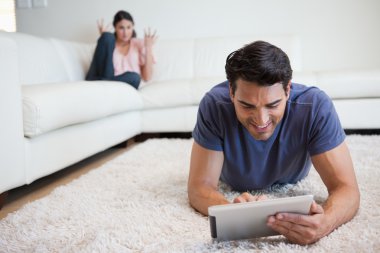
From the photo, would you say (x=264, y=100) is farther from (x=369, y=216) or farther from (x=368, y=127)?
(x=368, y=127)

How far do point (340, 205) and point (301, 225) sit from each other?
0.64ft

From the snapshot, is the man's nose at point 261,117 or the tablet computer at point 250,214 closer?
the tablet computer at point 250,214

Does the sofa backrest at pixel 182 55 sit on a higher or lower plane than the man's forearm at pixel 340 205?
higher

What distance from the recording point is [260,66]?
936mm

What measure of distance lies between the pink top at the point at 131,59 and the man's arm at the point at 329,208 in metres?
2.31

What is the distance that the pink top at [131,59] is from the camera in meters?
3.14

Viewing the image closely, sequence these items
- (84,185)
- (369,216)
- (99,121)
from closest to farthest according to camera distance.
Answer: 1. (369,216)
2. (84,185)
3. (99,121)

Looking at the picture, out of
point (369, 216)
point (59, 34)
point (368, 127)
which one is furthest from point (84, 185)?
point (59, 34)

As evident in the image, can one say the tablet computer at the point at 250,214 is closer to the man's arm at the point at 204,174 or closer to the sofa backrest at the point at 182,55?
the man's arm at the point at 204,174

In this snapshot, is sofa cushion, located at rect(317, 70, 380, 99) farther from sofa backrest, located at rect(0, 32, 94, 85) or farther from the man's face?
sofa backrest, located at rect(0, 32, 94, 85)

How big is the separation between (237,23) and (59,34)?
5.96 feet

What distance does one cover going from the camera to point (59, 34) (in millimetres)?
3875

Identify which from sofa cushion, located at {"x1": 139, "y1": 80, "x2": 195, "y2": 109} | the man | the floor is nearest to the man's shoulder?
the man

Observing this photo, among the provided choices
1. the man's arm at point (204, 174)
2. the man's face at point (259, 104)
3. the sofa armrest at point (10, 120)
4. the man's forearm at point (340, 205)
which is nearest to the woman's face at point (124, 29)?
the sofa armrest at point (10, 120)
